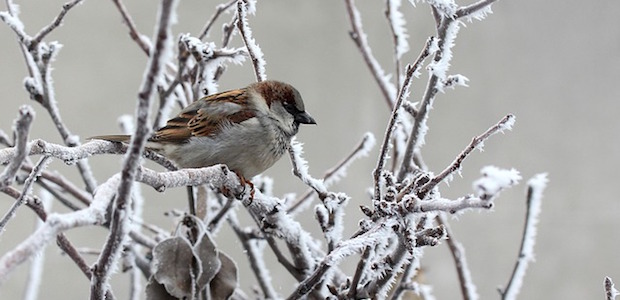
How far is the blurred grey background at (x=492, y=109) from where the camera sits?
2029 millimetres

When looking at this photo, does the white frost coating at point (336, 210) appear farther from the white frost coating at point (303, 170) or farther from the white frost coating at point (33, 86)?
the white frost coating at point (33, 86)

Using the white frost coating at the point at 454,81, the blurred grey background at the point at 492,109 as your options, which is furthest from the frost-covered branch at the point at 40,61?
the blurred grey background at the point at 492,109

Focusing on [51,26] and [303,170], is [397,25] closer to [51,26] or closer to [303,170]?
[303,170]

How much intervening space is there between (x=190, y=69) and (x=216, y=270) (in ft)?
1.45

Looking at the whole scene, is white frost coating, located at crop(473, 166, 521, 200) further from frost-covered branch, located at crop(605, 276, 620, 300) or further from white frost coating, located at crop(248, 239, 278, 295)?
white frost coating, located at crop(248, 239, 278, 295)

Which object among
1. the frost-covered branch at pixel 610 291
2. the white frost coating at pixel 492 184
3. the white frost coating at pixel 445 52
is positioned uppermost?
the white frost coating at pixel 445 52

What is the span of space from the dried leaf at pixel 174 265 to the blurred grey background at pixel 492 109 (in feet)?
4.23

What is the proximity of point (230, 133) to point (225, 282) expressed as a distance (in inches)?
19.1

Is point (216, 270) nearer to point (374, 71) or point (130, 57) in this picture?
point (374, 71)

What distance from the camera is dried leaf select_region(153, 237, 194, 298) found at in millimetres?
663

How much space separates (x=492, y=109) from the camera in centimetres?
209

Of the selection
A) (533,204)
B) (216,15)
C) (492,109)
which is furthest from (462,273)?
(492,109)

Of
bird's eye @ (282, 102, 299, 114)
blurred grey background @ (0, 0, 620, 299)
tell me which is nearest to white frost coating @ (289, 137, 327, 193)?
bird's eye @ (282, 102, 299, 114)

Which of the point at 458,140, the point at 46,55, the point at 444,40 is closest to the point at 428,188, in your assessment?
the point at 444,40
